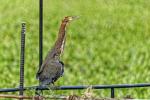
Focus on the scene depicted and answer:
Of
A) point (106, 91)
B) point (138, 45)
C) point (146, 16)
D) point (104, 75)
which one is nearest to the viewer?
point (106, 91)

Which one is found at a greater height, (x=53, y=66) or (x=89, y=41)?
(x=89, y=41)

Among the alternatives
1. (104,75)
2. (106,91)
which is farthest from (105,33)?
(106,91)

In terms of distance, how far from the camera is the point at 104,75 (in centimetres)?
725

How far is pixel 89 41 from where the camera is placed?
7898 millimetres

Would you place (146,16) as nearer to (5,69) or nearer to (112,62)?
(112,62)

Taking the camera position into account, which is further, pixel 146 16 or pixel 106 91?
pixel 146 16

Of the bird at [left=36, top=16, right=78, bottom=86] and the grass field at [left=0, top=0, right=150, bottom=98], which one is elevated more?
the grass field at [left=0, top=0, right=150, bottom=98]

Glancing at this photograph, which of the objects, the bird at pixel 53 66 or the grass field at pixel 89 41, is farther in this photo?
the grass field at pixel 89 41

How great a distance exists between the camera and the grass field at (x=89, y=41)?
23.5 ft

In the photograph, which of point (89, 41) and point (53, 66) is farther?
point (89, 41)

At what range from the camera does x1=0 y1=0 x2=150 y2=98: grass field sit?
23.5 ft

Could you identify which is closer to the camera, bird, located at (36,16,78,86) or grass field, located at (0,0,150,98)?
bird, located at (36,16,78,86)

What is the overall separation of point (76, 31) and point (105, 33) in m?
0.29

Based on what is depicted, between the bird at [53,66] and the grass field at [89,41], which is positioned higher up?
the grass field at [89,41]
